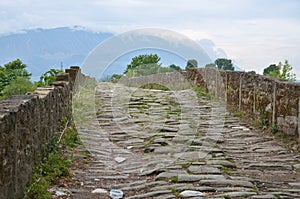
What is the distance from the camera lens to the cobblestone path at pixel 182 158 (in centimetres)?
493

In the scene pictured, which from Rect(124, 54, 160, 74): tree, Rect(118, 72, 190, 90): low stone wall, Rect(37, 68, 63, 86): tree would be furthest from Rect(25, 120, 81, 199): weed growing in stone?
Rect(118, 72, 190, 90): low stone wall

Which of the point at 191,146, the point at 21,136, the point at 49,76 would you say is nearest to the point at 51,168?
the point at 21,136

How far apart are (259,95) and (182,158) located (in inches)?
152

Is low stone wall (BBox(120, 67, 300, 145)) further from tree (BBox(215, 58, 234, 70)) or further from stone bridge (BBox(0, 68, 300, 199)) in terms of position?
tree (BBox(215, 58, 234, 70))

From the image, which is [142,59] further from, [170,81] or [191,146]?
[170,81]

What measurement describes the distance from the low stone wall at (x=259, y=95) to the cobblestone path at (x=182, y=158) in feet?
1.43

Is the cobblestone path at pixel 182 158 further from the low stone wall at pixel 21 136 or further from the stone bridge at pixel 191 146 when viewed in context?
the low stone wall at pixel 21 136

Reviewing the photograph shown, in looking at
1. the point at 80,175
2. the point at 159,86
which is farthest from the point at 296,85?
the point at 159,86

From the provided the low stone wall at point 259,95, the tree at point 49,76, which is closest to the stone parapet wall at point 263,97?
the low stone wall at point 259,95

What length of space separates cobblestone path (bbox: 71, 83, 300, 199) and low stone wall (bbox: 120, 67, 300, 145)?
17.2 inches

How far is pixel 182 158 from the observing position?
20.9 feet

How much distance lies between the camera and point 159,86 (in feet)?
64.5

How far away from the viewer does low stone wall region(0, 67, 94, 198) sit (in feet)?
11.7

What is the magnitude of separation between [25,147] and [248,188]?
245cm
